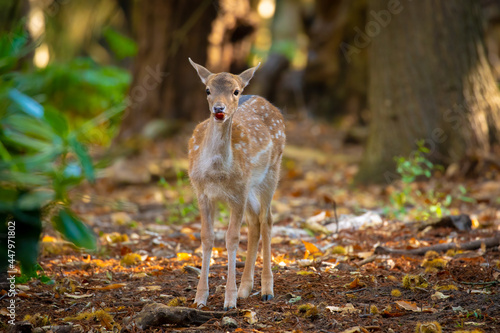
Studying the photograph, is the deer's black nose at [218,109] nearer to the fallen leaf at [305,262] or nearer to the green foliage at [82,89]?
the fallen leaf at [305,262]

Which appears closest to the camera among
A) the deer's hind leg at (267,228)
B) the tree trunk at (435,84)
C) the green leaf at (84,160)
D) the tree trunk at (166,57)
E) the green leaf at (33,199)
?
the green leaf at (33,199)

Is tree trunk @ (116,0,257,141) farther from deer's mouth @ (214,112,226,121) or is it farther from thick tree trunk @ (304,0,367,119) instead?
deer's mouth @ (214,112,226,121)

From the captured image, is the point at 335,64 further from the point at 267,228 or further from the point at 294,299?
the point at 294,299

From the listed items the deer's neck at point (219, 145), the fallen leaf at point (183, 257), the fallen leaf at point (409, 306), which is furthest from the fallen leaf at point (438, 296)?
the fallen leaf at point (183, 257)

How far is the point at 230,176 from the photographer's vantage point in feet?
13.8

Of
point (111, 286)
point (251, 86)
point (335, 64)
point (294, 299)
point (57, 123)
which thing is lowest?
point (294, 299)

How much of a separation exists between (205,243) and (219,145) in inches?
28.0

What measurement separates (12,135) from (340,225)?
11.6 ft

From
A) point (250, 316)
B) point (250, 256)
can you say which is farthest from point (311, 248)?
point (250, 316)

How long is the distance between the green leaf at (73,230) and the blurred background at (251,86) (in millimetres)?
19

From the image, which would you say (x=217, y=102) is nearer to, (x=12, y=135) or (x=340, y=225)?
(x=12, y=135)

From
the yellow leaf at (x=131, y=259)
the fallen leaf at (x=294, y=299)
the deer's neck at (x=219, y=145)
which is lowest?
the fallen leaf at (x=294, y=299)

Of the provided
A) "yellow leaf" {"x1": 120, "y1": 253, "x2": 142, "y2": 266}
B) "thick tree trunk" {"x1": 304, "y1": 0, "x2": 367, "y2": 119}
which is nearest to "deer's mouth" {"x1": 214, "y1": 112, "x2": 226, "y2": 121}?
"yellow leaf" {"x1": 120, "y1": 253, "x2": 142, "y2": 266}

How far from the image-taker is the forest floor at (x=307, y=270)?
349 centimetres
